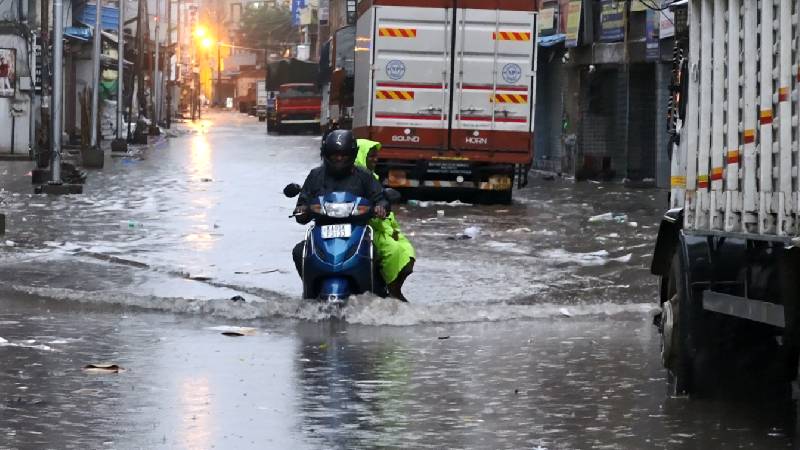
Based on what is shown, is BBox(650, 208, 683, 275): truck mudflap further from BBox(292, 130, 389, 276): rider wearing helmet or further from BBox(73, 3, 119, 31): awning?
BBox(73, 3, 119, 31): awning

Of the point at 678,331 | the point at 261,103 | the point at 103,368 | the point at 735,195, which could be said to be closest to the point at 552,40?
the point at 103,368

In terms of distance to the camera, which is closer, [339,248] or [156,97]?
[339,248]

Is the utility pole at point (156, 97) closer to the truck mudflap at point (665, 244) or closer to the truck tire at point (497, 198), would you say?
the truck tire at point (497, 198)

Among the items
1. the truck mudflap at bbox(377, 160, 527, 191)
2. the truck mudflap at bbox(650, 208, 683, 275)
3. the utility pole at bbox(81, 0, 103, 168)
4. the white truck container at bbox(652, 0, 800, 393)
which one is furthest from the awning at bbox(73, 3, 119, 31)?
the white truck container at bbox(652, 0, 800, 393)

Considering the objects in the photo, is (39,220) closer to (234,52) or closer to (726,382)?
(726,382)

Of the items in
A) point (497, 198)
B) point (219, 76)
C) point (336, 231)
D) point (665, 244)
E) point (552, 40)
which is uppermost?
point (219, 76)

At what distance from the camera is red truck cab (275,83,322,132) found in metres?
76.9

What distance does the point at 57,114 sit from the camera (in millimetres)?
25562

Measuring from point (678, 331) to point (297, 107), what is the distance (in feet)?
228

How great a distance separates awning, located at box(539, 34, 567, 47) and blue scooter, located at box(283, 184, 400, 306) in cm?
2816

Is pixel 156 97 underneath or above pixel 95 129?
above

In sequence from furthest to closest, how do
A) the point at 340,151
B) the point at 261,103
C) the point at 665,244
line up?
the point at 261,103
the point at 340,151
the point at 665,244

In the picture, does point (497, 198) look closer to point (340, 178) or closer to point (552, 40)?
point (552, 40)

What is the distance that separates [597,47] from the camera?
121 ft
